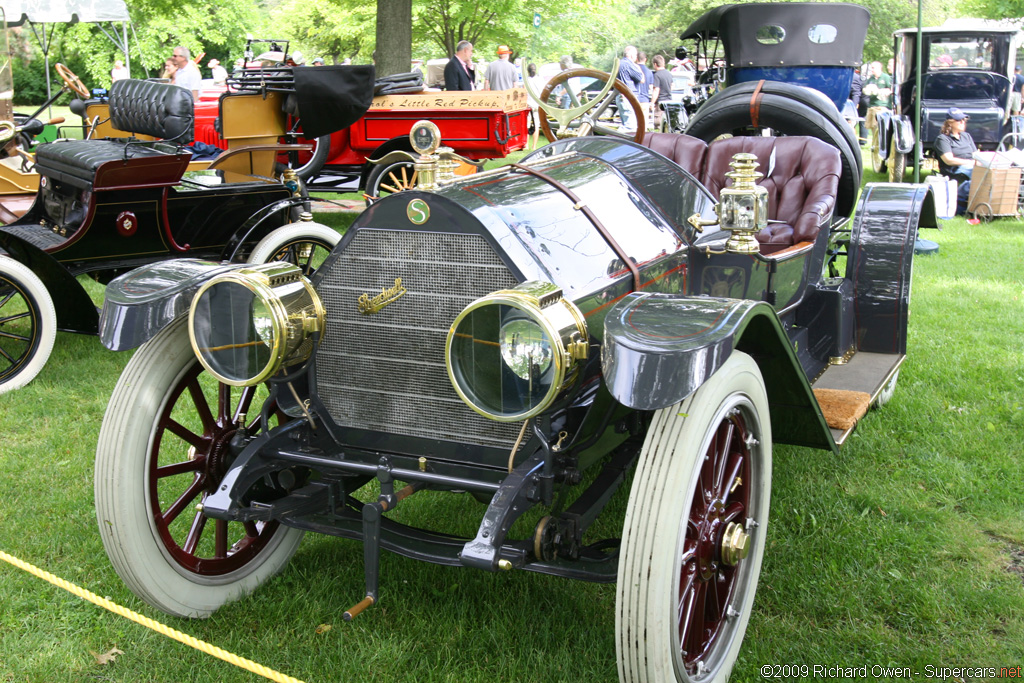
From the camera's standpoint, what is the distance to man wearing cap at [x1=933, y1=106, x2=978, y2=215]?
32.2 feet

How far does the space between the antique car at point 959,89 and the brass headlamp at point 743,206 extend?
9.41 m

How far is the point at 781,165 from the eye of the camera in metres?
4.48

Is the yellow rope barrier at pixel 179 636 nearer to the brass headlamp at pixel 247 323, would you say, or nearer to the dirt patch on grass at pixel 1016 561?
the brass headlamp at pixel 247 323

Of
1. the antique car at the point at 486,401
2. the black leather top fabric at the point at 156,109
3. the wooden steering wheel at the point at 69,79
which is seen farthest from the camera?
the wooden steering wheel at the point at 69,79

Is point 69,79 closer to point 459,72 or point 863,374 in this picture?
point 459,72

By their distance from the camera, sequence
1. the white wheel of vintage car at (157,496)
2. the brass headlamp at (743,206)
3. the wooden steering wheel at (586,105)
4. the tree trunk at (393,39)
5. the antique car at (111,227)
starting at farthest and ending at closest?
the tree trunk at (393,39), the antique car at (111,227), the wooden steering wheel at (586,105), the brass headlamp at (743,206), the white wheel of vintage car at (157,496)

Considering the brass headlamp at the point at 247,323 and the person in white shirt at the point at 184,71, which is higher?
the person in white shirt at the point at 184,71

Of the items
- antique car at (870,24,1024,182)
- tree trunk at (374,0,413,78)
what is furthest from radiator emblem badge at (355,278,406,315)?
antique car at (870,24,1024,182)

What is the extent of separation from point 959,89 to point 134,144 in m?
11.0

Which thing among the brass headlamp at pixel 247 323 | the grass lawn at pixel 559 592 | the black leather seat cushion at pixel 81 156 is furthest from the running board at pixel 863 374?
the black leather seat cushion at pixel 81 156

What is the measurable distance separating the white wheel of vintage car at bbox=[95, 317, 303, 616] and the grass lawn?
4.4 inches

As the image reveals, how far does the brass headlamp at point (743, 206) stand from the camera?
284cm

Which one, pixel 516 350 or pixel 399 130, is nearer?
pixel 516 350

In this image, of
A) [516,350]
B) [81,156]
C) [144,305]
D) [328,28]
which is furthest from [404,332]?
[328,28]
